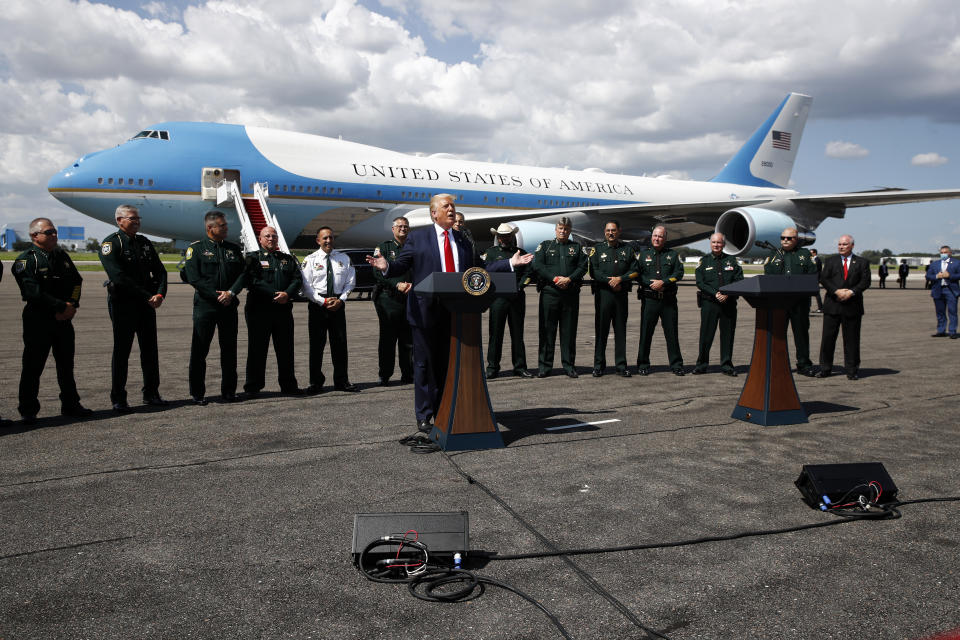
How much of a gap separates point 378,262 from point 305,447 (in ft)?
4.48

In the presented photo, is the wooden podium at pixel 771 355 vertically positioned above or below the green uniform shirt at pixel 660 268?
below

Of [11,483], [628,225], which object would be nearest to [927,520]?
[11,483]

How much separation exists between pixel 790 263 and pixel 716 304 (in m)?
0.96

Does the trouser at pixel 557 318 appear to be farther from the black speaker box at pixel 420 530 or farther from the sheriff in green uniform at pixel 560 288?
the black speaker box at pixel 420 530

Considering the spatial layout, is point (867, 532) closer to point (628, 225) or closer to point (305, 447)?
point (305, 447)

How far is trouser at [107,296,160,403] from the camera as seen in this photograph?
230 inches

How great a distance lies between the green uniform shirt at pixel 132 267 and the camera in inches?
228

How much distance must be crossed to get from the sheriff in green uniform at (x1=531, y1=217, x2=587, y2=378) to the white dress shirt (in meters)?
2.24

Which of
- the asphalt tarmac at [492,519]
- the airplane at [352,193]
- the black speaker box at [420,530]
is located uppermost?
the airplane at [352,193]

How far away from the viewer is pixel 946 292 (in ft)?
37.9

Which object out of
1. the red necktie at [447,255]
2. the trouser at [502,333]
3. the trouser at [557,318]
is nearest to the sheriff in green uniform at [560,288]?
the trouser at [557,318]

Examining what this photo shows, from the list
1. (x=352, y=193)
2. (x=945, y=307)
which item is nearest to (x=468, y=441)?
(x=945, y=307)

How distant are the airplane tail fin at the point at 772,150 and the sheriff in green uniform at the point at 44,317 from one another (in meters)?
26.7

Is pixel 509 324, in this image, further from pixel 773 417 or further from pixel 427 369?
pixel 773 417
